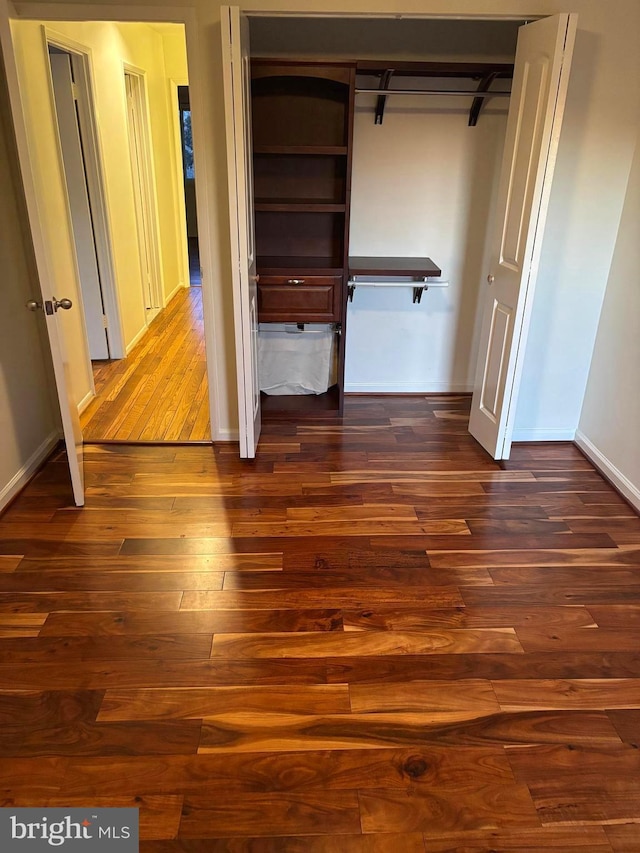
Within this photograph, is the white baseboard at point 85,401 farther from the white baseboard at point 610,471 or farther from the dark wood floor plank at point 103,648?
the white baseboard at point 610,471

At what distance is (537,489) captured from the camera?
3156mm

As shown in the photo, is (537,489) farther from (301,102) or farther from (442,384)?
(301,102)

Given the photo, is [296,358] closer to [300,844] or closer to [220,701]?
[220,701]

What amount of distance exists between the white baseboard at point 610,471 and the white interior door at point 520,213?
1.60 feet

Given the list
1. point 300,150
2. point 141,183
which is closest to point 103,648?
point 300,150

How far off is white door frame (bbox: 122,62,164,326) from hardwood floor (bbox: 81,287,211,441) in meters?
0.54

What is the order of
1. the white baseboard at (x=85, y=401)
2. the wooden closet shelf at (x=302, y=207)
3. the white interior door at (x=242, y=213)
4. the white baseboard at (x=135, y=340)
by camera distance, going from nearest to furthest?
the white interior door at (x=242, y=213)
the wooden closet shelf at (x=302, y=207)
the white baseboard at (x=85, y=401)
the white baseboard at (x=135, y=340)

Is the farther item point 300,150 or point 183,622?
point 300,150

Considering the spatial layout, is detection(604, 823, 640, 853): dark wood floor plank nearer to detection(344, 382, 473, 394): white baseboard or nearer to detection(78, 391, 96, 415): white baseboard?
detection(344, 382, 473, 394): white baseboard

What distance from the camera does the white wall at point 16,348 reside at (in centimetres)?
290

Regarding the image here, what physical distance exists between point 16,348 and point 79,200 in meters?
1.82

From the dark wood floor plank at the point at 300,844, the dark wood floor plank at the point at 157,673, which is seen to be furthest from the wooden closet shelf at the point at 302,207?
the dark wood floor plank at the point at 300,844

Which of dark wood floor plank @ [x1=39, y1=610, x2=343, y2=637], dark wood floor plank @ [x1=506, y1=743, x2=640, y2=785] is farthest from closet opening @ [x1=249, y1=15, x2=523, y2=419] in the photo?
dark wood floor plank @ [x1=506, y1=743, x2=640, y2=785]

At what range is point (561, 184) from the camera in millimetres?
3123
